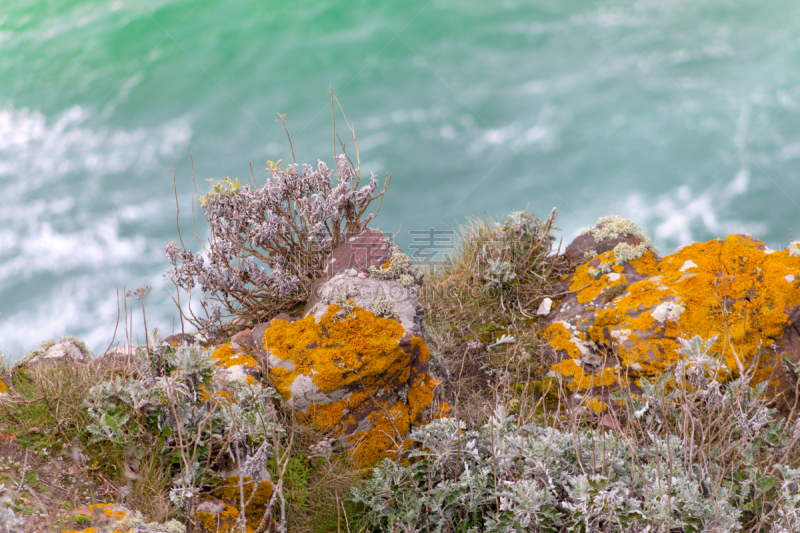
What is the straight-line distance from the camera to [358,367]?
13.1 feet

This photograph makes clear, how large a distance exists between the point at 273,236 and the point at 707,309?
502cm

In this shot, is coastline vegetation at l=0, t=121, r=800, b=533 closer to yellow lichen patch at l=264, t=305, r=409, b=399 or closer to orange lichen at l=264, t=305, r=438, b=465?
orange lichen at l=264, t=305, r=438, b=465

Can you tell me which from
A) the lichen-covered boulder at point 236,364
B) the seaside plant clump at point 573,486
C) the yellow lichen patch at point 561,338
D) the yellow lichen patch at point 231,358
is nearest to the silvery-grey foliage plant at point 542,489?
the seaside plant clump at point 573,486

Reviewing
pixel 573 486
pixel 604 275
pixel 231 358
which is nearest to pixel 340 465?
pixel 231 358

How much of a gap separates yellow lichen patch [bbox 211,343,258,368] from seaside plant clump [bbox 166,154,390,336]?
164cm

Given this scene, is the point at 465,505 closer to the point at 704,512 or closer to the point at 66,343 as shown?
the point at 704,512

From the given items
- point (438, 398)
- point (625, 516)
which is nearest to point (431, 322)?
point (438, 398)

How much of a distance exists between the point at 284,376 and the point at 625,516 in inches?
105

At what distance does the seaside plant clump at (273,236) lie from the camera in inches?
231

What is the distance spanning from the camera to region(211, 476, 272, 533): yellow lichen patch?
289 centimetres

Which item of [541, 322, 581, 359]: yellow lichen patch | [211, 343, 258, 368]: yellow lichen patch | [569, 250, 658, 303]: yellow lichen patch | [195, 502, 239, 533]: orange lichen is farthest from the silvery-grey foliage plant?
[569, 250, 658, 303]: yellow lichen patch

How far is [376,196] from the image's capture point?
631cm

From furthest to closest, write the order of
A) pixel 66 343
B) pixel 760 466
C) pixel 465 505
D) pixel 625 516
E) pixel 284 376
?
pixel 66 343 → pixel 284 376 → pixel 760 466 → pixel 465 505 → pixel 625 516

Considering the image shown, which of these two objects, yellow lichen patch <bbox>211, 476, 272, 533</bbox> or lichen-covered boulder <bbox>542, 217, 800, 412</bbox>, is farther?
lichen-covered boulder <bbox>542, 217, 800, 412</bbox>
